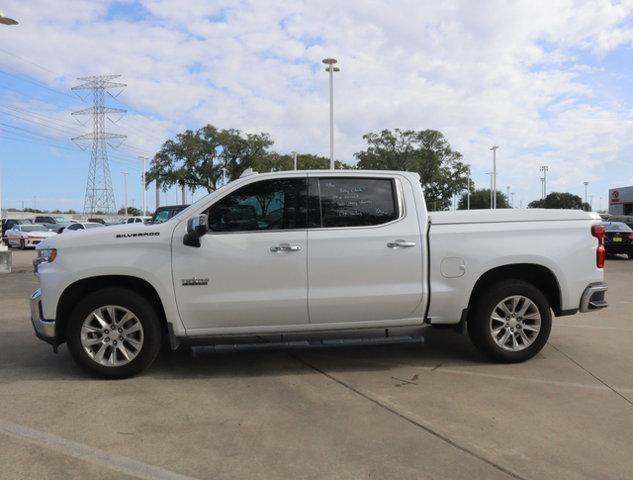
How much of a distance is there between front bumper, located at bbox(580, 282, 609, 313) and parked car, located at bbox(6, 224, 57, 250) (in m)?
26.4

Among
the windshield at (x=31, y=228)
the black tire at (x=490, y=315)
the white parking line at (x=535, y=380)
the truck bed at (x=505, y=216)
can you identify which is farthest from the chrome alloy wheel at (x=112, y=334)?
the windshield at (x=31, y=228)

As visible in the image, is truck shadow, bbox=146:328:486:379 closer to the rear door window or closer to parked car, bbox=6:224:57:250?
the rear door window

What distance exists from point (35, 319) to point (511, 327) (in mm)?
4653

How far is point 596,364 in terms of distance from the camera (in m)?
5.67

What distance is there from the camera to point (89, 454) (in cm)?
366

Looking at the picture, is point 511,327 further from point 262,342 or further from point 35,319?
point 35,319

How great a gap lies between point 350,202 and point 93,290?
2602 millimetres

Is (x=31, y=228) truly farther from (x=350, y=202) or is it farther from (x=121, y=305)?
(x=350, y=202)

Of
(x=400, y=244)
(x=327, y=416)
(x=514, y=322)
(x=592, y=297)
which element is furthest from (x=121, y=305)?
(x=592, y=297)

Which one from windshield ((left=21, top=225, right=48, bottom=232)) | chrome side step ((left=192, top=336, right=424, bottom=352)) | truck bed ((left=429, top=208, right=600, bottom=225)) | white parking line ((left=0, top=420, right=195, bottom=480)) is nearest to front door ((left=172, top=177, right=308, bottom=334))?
chrome side step ((left=192, top=336, right=424, bottom=352))

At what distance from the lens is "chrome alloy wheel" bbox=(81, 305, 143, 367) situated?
511 cm

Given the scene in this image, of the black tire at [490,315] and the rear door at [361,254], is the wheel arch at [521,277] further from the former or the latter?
the rear door at [361,254]

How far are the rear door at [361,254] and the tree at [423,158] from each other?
43937mm

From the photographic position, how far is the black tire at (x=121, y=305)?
5.09 meters
